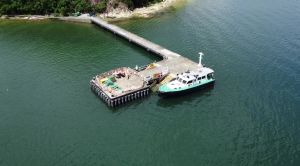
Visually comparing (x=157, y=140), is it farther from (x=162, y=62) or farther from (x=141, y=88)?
(x=162, y=62)

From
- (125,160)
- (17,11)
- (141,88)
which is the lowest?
(125,160)

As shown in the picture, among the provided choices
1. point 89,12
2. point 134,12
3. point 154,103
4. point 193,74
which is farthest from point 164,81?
point 89,12

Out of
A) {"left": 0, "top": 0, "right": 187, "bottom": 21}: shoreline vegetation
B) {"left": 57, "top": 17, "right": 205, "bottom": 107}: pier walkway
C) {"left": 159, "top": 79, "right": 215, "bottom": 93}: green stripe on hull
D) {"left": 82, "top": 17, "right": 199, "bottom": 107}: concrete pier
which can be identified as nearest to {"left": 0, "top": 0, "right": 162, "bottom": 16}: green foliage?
{"left": 0, "top": 0, "right": 187, "bottom": 21}: shoreline vegetation

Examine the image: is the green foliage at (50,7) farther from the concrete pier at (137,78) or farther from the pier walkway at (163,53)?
the concrete pier at (137,78)

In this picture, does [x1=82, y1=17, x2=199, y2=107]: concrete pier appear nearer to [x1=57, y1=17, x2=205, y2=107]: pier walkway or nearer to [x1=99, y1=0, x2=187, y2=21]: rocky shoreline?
[x1=57, y1=17, x2=205, y2=107]: pier walkway

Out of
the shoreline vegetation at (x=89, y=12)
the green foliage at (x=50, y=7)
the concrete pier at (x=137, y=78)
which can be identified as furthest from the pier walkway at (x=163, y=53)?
the green foliage at (x=50, y=7)

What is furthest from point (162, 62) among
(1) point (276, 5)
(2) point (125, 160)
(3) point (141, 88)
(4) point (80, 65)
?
(1) point (276, 5)
